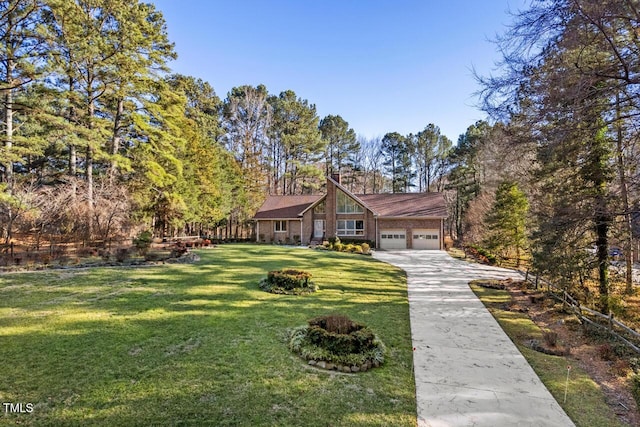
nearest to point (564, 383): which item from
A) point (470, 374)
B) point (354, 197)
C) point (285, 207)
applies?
point (470, 374)

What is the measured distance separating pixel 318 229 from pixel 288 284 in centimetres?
1909

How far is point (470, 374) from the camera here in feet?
17.9

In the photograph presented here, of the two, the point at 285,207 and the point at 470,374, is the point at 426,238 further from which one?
the point at 470,374

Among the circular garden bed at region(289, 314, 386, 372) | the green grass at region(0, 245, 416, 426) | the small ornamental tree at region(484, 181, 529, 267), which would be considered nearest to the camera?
the green grass at region(0, 245, 416, 426)

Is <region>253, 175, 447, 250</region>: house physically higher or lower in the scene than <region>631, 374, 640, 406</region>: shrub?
higher

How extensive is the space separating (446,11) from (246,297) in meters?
13.4

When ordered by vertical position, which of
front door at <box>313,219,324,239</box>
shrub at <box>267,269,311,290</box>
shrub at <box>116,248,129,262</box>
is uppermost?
front door at <box>313,219,324,239</box>

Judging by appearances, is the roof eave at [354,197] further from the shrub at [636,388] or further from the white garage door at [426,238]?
the shrub at [636,388]

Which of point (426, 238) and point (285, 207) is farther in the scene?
point (285, 207)

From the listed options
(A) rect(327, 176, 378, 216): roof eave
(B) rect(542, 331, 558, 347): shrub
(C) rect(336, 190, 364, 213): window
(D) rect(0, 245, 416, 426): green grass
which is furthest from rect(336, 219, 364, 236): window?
(B) rect(542, 331, 558, 347): shrub

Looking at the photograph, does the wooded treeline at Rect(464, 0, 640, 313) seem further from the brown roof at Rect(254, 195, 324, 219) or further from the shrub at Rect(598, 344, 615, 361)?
the brown roof at Rect(254, 195, 324, 219)

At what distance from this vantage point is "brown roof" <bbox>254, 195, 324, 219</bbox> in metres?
30.4

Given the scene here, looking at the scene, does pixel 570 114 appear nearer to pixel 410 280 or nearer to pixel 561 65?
pixel 561 65

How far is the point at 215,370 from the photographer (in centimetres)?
493
